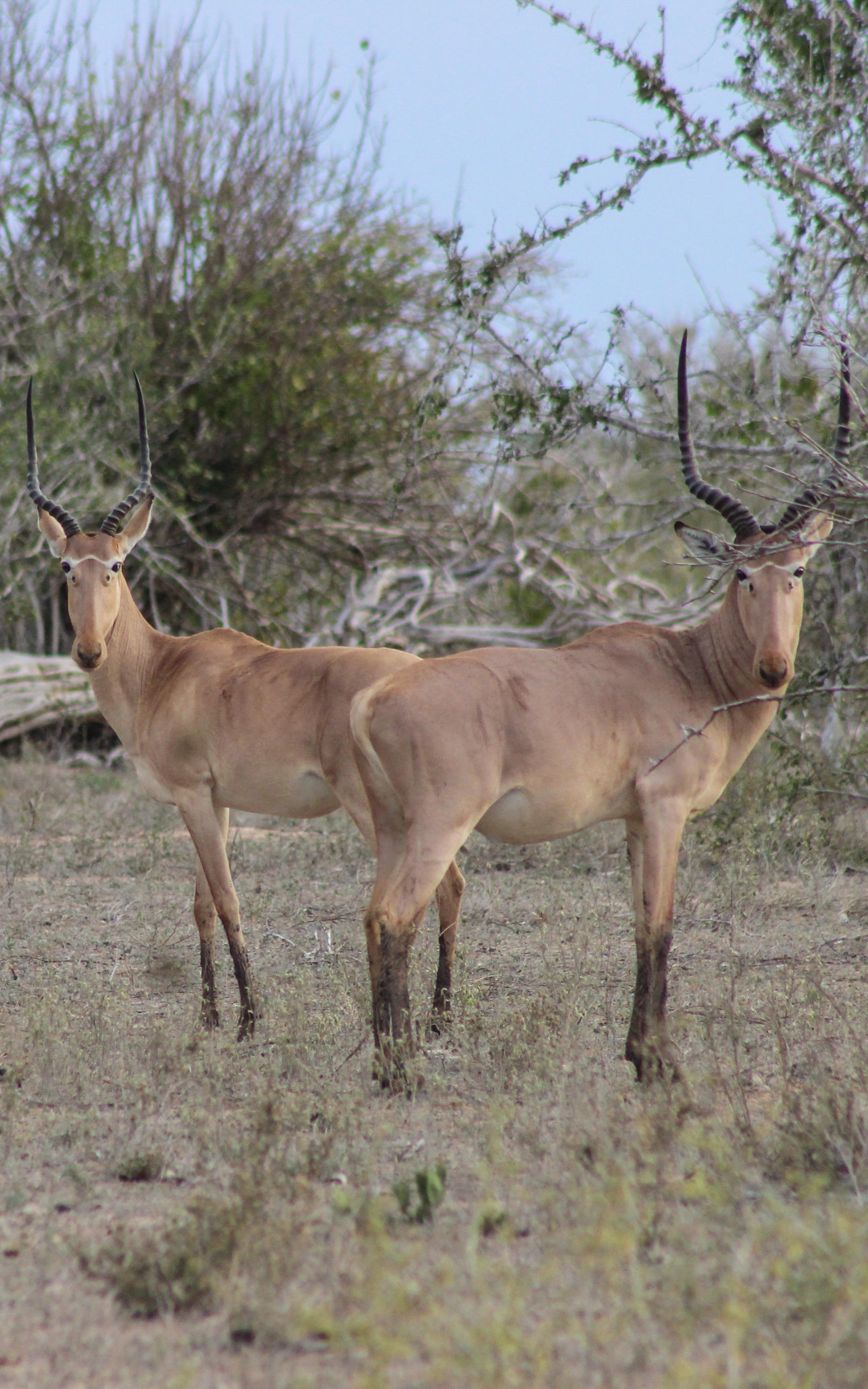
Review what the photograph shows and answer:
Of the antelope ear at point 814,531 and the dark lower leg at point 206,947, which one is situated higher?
the antelope ear at point 814,531

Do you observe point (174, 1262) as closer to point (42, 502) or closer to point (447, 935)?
point (447, 935)

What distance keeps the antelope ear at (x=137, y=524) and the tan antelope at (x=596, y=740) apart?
8.94 ft

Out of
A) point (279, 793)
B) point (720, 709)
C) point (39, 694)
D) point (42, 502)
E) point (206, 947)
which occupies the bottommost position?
point (206, 947)

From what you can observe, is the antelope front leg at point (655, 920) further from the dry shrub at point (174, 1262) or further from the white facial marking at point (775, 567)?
the dry shrub at point (174, 1262)

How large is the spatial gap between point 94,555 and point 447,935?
9.23 ft

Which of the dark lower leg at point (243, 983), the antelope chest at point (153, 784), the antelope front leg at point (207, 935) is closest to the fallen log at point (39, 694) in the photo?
the antelope chest at point (153, 784)

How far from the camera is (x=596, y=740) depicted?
5.42 meters

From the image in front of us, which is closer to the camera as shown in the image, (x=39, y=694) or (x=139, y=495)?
(x=139, y=495)

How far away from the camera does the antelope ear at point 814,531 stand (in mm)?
5461

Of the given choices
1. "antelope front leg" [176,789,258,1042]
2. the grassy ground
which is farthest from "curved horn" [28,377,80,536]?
the grassy ground

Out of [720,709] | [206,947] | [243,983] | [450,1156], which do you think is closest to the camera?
[450,1156]

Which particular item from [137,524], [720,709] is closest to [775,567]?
[720,709]

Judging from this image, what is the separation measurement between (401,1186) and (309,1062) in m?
1.70

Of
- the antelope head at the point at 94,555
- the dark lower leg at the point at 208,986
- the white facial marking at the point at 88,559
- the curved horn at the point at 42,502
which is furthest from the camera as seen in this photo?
the curved horn at the point at 42,502
